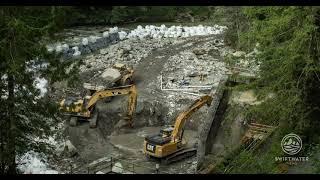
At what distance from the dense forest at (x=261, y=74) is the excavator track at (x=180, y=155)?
14.4ft

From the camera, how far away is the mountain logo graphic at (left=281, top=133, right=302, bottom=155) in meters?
14.5

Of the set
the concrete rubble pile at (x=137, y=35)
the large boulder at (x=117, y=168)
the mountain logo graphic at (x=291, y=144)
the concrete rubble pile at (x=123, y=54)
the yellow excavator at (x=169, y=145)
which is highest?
the mountain logo graphic at (x=291, y=144)

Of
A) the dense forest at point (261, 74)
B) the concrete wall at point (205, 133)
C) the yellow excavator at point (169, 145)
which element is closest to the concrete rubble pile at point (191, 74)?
the concrete wall at point (205, 133)

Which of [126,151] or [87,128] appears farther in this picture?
[87,128]

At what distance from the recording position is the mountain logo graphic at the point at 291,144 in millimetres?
14539

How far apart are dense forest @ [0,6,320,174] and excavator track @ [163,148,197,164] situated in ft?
14.4

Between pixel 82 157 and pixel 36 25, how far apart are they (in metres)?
7.48

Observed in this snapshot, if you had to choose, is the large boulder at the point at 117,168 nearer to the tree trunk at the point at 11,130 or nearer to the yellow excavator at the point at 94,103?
the yellow excavator at the point at 94,103

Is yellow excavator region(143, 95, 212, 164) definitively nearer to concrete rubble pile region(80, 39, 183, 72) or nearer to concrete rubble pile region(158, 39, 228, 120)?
concrete rubble pile region(158, 39, 228, 120)

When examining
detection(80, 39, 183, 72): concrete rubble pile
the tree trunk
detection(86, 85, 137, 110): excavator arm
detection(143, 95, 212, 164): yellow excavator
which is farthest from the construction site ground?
the tree trunk
